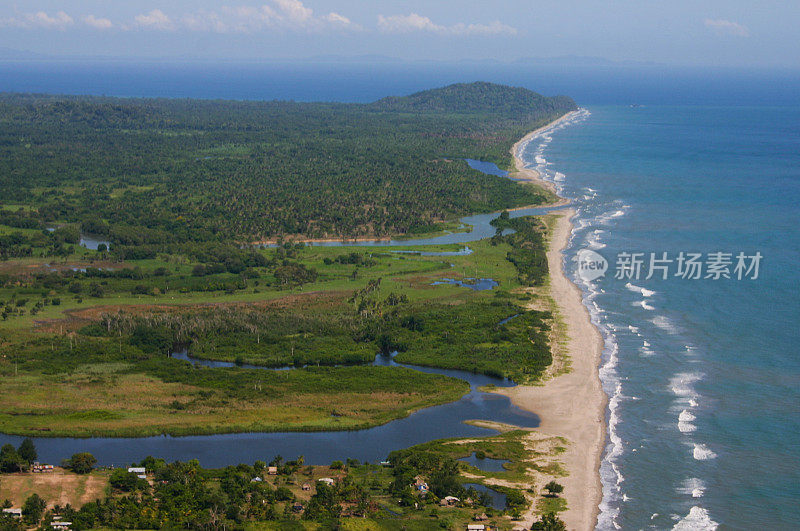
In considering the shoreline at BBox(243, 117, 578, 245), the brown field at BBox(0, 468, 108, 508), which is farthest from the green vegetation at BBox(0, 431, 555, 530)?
the shoreline at BBox(243, 117, 578, 245)

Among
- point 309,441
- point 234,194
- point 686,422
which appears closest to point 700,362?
point 686,422

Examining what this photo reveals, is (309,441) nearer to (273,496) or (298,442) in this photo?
(298,442)

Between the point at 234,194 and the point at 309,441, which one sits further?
the point at 234,194

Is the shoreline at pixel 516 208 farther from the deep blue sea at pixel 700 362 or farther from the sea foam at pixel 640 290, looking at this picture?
the sea foam at pixel 640 290

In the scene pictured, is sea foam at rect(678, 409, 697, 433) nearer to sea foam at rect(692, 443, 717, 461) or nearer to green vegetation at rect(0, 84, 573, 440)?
sea foam at rect(692, 443, 717, 461)

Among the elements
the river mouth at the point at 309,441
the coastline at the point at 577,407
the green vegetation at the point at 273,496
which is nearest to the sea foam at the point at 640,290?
the coastline at the point at 577,407

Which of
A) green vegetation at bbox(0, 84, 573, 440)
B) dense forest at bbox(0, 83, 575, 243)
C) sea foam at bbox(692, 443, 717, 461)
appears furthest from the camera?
dense forest at bbox(0, 83, 575, 243)
